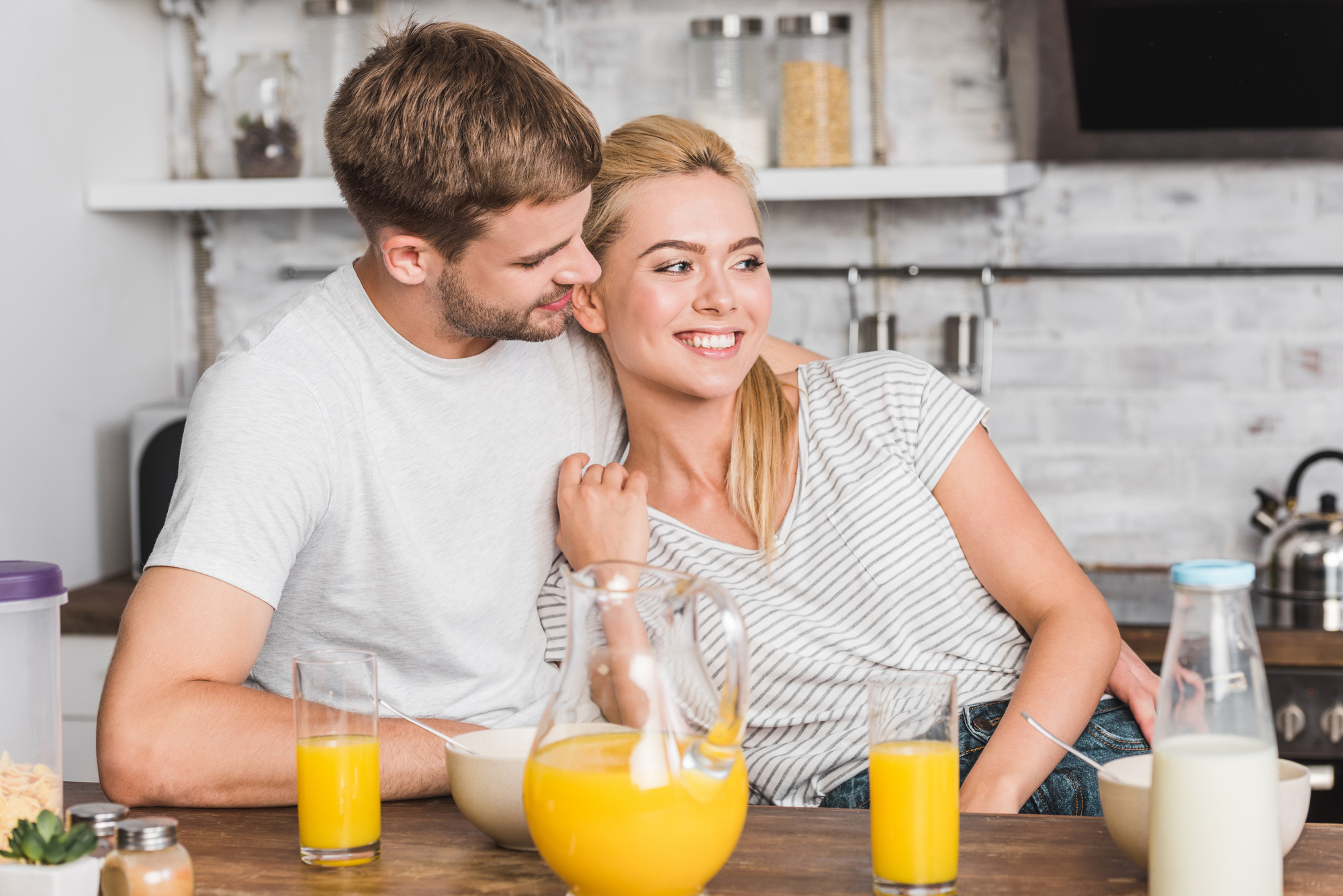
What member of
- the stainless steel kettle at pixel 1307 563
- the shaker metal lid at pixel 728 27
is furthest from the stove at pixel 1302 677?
the shaker metal lid at pixel 728 27

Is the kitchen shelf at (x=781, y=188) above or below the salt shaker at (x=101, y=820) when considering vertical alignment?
above

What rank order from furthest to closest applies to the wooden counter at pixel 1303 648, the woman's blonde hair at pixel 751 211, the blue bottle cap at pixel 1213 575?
the wooden counter at pixel 1303 648 → the woman's blonde hair at pixel 751 211 → the blue bottle cap at pixel 1213 575

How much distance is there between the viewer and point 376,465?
140 cm

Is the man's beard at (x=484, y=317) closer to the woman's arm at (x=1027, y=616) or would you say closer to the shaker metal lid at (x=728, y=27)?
the woman's arm at (x=1027, y=616)

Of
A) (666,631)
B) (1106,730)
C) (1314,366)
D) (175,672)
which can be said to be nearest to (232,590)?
(175,672)

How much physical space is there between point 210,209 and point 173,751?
1.88 m

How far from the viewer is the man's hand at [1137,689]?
1538 millimetres

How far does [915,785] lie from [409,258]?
2.83 ft

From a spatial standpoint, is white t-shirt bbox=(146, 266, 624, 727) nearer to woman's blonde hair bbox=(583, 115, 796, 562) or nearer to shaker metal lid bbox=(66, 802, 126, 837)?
woman's blonde hair bbox=(583, 115, 796, 562)

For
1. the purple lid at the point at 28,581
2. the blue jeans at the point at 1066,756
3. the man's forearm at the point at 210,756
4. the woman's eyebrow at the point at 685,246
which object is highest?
the woman's eyebrow at the point at 685,246

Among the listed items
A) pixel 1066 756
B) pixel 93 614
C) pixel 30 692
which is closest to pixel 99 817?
pixel 30 692

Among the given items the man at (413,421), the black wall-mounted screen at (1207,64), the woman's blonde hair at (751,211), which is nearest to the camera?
the man at (413,421)

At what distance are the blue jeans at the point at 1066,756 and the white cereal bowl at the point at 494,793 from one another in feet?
1.64

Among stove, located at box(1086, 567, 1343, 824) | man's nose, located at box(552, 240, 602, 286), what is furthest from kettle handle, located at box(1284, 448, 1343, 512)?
man's nose, located at box(552, 240, 602, 286)
